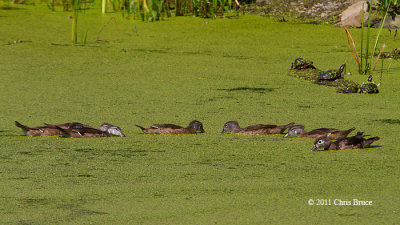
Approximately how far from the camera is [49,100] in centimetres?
440

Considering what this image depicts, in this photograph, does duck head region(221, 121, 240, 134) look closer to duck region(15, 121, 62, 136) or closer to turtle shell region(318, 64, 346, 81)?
duck region(15, 121, 62, 136)

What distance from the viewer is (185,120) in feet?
12.6

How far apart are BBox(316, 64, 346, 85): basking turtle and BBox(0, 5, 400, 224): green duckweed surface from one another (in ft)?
0.39

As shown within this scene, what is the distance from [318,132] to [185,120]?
841 mm

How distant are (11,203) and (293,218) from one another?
0.91 m

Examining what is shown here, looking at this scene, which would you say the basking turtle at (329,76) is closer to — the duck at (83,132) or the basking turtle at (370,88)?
the basking turtle at (370,88)

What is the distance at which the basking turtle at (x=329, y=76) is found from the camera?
4953 mm

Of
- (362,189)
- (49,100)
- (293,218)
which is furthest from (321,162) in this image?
(49,100)

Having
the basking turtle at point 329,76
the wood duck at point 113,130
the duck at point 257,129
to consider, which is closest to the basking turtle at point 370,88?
the basking turtle at point 329,76

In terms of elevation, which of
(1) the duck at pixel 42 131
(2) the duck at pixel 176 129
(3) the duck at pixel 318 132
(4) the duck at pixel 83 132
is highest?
(3) the duck at pixel 318 132

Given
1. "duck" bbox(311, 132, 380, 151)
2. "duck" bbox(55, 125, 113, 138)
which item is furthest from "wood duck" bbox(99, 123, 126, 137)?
"duck" bbox(311, 132, 380, 151)

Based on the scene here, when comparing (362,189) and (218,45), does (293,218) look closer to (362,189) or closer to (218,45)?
(362,189)

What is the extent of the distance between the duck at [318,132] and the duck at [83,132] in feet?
2.89

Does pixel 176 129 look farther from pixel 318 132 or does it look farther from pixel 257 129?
pixel 318 132
